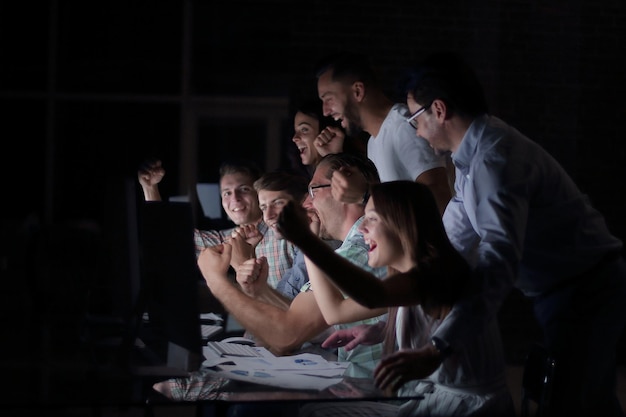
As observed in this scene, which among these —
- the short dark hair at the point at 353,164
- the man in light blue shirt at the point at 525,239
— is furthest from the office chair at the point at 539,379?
the short dark hair at the point at 353,164

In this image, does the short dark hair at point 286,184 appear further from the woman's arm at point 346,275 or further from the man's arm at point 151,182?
the woman's arm at point 346,275

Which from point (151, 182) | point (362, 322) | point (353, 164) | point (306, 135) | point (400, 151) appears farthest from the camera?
point (306, 135)

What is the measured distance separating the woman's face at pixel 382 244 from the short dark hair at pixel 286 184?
3.74 feet

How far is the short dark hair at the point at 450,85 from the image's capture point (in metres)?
2.07

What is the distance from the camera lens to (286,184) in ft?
10.3

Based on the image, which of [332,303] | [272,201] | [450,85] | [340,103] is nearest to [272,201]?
[272,201]

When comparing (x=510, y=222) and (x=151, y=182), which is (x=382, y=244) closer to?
(x=510, y=222)

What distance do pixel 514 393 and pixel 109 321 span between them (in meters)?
2.89

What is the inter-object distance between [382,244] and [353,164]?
1.97 feet

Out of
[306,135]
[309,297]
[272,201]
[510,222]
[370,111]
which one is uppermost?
[370,111]

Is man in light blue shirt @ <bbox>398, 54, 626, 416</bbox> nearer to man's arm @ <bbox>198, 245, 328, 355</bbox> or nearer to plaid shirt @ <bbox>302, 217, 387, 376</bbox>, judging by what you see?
plaid shirt @ <bbox>302, 217, 387, 376</bbox>

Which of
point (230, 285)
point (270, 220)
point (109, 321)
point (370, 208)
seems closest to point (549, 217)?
point (370, 208)

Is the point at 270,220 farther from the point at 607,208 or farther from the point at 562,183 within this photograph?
the point at 607,208

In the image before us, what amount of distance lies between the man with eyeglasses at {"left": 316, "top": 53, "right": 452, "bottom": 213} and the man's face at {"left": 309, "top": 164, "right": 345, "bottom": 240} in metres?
0.27
